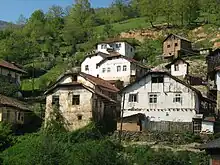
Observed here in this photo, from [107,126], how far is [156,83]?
644 cm

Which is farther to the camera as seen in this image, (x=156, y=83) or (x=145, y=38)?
(x=145, y=38)

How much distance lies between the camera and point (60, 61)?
92812mm

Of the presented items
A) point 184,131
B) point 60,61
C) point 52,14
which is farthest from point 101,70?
point 52,14

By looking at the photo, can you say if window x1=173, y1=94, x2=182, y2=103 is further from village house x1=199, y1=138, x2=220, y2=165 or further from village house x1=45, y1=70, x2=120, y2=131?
village house x1=199, y1=138, x2=220, y2=165

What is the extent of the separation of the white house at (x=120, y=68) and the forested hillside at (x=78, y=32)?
776 cm

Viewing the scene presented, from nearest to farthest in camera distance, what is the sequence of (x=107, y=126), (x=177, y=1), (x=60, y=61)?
(x=107, y=126) < (x=60, y=61) < (x=177, y=1)

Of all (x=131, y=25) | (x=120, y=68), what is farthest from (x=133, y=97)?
(x=131, y=25)

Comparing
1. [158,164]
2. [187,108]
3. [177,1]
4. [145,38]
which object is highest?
[177,1]

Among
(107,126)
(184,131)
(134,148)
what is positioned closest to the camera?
(134,148)

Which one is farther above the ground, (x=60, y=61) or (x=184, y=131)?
(x=60, y=61)

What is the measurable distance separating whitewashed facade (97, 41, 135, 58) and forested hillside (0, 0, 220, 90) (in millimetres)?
1850

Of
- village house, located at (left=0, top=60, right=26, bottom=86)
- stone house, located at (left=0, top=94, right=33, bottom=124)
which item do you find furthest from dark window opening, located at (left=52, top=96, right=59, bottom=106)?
village house, located at (left=0, top=60, right=26, bottom=86)

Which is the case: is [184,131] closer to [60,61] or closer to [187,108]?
[187,108]

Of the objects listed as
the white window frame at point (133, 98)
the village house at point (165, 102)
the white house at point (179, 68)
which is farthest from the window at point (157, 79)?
the white house at point (179, 68)
